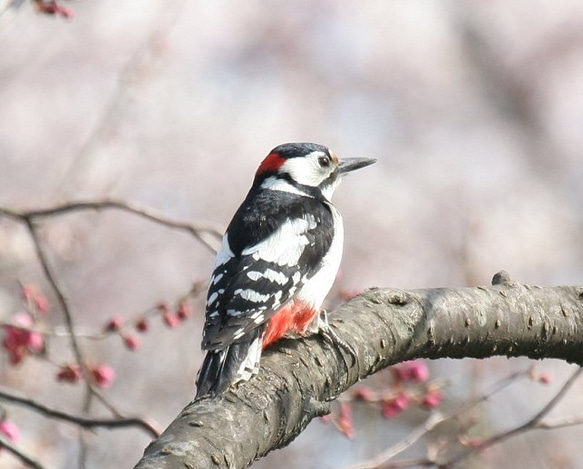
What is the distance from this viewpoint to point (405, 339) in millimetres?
3941

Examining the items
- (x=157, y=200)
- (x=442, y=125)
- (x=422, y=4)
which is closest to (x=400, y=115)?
(x=442, y=125)

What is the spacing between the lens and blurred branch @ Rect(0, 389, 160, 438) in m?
4.08

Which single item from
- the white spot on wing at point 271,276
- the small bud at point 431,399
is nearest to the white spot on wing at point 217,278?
the white spot on wing at point 271,276

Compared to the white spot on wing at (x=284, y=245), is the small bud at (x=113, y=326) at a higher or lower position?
lower

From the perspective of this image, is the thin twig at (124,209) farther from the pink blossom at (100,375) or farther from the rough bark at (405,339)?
the pink blossom at (100,375)

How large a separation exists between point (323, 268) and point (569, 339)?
38.9 inches

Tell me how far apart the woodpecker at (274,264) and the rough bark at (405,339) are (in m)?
0.11

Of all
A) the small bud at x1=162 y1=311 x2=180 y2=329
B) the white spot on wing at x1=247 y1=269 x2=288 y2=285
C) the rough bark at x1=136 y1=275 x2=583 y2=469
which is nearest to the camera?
the rough bark at x1=136 y1=275 x2=583 y2=469

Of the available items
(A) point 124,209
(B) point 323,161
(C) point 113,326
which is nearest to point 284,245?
(A) point 124,209

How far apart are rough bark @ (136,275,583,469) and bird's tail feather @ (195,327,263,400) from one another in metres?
0.05

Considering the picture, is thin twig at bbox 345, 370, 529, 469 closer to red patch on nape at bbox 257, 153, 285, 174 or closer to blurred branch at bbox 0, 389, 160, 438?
blurred branch at bbox 0, 389, 160, 438

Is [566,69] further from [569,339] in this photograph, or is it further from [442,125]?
[569,339]

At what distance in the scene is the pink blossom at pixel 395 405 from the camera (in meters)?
5.36

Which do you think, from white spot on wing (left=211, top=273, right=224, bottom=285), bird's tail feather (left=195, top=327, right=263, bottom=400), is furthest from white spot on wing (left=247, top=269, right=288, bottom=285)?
bird's tail feather (left=195, top=327, right=263, bottom=400)
